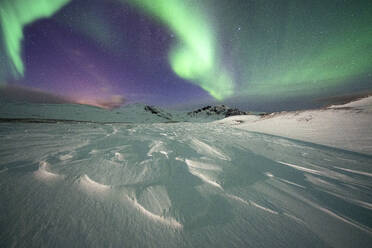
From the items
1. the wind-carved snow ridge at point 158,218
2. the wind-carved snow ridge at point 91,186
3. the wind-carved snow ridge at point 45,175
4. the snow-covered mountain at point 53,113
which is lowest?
the wind-carved snow ridge at point 158,218

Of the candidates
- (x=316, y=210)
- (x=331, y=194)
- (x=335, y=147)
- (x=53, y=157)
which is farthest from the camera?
(x=335, y=147)

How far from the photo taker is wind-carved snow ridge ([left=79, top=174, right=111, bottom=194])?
37.4 inches

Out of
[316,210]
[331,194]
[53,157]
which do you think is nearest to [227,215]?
[316,210]

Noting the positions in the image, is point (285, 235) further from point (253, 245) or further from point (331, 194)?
point (331, 194)

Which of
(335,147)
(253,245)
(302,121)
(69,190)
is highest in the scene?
(302,121)

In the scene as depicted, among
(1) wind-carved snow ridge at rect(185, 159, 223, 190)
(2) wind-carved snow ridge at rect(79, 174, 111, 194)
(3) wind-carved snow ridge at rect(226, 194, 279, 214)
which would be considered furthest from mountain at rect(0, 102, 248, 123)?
(3) wind-carved snow ridge at rect(226, 194, 279, 214)

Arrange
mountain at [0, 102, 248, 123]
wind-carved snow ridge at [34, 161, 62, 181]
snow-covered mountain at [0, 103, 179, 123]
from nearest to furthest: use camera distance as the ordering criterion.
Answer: wind-carved snow ridge at [34, 161, 62, 181]
mountain at [0, 102, 248, 123]
snow-covered mountain at [0, 103, 179, 123]

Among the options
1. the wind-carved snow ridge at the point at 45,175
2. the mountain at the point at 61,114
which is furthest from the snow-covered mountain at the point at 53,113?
the wind-carved snow ridge at the point at 45,175

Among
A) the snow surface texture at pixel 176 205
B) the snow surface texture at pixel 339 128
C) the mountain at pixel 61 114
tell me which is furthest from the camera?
the mountain at pixel 61 114

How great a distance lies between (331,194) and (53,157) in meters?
3.01

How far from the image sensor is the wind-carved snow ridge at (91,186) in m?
0.95

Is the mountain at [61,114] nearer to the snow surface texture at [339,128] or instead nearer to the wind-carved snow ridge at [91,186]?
the wind-carved snow ridge at [91,186]

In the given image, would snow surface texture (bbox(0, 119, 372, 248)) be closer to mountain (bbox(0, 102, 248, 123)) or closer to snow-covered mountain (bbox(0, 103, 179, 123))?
mountain (bbox(0, 102, 248, 123))

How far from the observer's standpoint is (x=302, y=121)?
4.50 metres
